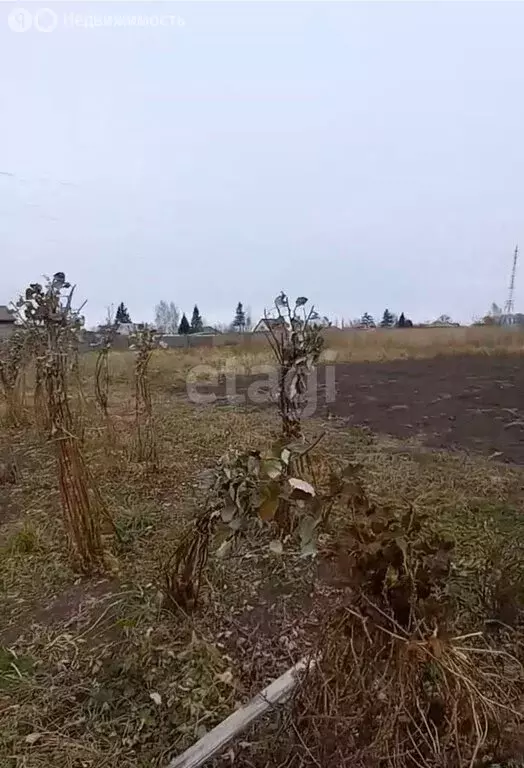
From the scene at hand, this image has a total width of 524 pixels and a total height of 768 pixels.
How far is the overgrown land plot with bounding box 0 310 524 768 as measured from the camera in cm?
117

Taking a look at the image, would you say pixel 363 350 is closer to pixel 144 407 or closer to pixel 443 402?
pixel 443 402

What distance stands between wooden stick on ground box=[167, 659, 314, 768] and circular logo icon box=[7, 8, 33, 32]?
5.06 metres

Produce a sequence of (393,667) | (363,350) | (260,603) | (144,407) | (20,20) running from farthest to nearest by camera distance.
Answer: (363,350) < (144,407) < (20,20) < (260,603) < (393,667)

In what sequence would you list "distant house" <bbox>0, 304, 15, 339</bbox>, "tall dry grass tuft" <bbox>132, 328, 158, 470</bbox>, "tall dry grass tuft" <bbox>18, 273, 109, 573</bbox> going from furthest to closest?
"distant house" <bbox>0, 304, 15, 339</bbox>
"tall dry grass tuft" <bbox>132, 328, 158, 470</bbox>
"tall dry grass tuft" <bbox>18, 273, 109, 573</bbox>

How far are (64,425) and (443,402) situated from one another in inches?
224

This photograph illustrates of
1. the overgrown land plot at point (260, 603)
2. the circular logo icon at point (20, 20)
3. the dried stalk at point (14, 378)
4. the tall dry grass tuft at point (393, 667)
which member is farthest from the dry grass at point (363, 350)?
the tall dry grass tuft at point (393, 667)

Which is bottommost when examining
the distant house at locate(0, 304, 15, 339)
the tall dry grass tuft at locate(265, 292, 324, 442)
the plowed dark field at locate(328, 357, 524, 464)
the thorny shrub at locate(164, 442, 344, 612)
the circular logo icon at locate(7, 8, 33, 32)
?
the plowed dark field at locate(328, 357, 524, 464)

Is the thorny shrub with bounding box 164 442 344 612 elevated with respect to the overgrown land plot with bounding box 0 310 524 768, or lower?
elevated

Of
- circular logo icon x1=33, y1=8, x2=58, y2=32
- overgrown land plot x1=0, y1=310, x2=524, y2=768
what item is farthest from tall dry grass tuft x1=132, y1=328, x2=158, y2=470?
circular logo icon x1=33, y1=8, x2=58, y2=32

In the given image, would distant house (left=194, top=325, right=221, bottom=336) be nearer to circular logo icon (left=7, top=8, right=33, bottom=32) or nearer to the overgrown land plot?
circular logo icon (left=7, top=8, right=33, bottom=32)

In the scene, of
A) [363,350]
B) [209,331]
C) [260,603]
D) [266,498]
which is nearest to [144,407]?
[260,603]

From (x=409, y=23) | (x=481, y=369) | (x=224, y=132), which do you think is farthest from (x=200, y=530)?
(x=481, y=369)

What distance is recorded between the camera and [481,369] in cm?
1017

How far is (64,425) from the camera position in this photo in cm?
258
